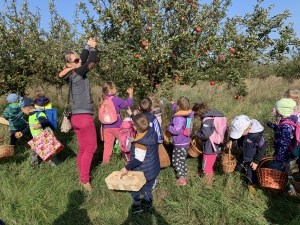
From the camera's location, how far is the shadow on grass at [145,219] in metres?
3.02

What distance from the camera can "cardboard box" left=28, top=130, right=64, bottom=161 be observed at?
3.98m

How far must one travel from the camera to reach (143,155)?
2.94 metres

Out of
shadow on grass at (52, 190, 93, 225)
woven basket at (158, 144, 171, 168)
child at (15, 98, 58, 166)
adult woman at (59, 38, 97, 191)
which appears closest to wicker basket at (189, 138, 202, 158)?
woven basket at (158, 144, 171, 168)

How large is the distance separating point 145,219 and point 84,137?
134 centimetres

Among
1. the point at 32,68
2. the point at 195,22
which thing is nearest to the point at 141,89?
the point at 195,22

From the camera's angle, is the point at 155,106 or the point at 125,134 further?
the point at 155,106

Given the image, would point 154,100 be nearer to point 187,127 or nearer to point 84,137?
point 187,127

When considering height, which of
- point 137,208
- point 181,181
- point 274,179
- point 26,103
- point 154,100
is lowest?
point 137,208

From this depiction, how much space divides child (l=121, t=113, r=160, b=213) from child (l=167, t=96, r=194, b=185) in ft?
2.29

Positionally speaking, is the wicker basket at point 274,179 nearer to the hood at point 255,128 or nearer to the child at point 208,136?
the hood at point 255,128

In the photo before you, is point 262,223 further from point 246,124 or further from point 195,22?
point 195,22

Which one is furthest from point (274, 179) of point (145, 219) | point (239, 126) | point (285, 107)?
point (145, 219)

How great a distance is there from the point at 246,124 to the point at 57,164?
308 cm

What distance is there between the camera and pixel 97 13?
3926 millimetres
